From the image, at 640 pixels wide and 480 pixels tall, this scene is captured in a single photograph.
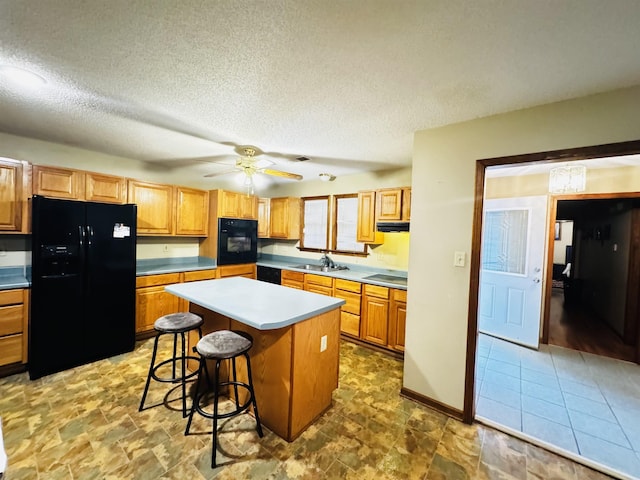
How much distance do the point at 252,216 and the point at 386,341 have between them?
2966mm

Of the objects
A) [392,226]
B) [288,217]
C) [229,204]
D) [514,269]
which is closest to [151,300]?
[229,204]

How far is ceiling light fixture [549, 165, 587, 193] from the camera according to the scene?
278cm

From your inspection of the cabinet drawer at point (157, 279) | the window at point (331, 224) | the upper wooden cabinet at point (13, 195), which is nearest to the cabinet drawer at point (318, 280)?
the window at point (331, 224)

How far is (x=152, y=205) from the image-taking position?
3697mm

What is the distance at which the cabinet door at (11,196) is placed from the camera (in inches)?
103

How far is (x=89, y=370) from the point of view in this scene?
106 inches

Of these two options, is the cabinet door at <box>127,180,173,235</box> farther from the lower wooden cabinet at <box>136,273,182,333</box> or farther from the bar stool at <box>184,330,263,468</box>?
the bar stool at <box>184,330,263,468</box>

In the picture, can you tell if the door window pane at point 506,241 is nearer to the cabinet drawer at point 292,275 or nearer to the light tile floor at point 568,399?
the light tile floor at point 568,399

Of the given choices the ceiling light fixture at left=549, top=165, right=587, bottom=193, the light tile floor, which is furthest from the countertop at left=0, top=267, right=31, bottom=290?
the ceiling light fixture at left=549, top=165, right=587, bottom=193

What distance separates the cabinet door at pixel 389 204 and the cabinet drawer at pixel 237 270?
239 centimetres

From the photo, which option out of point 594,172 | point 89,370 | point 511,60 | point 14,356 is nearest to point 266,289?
point 89,370

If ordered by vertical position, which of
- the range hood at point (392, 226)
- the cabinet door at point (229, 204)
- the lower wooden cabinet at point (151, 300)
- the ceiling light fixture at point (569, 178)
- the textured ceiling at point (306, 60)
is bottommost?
the lower wooden cabinet at point (151, 300)

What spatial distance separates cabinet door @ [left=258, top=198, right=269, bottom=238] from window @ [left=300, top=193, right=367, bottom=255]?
0.73 m

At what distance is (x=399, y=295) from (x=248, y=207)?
2.90m
